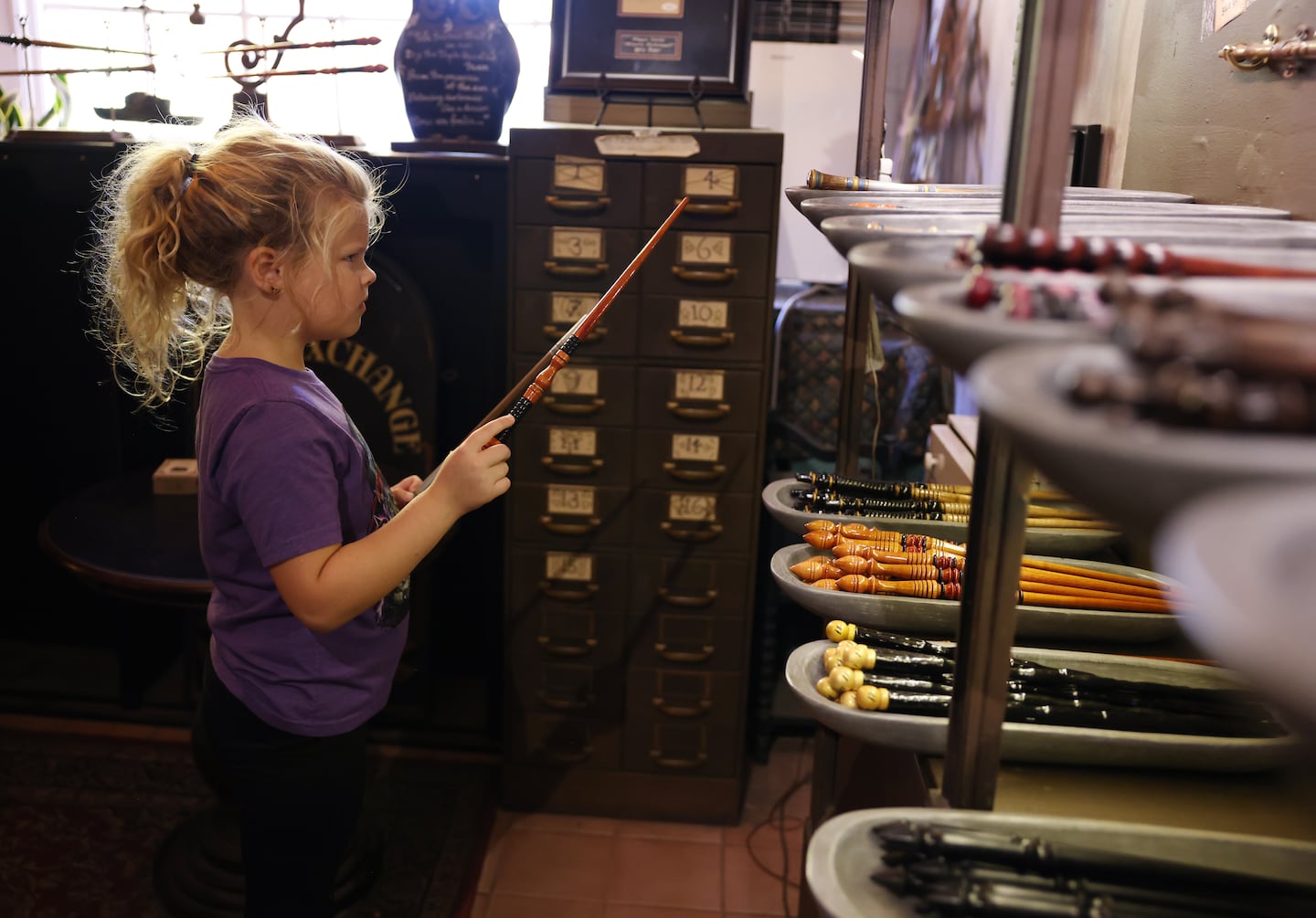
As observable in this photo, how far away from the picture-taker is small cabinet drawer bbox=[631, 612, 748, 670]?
2543mm

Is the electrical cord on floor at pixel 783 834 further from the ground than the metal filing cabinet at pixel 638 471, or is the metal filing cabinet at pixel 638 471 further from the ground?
the metal filing cabinet at pixel 638 471

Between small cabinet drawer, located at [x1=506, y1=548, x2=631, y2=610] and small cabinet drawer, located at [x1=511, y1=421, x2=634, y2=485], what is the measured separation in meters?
0.18

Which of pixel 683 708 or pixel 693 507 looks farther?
pixel 683 708

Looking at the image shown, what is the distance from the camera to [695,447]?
95.3 inches

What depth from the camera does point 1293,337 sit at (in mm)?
371

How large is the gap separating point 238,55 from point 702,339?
2220 mm

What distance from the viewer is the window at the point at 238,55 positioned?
11.7ft

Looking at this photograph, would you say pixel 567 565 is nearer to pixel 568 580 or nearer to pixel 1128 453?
pixel 568 580

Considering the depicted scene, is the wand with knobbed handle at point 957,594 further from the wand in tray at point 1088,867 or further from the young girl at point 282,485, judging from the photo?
the young girl at point 282,485

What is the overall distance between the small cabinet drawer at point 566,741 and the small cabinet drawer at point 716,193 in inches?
47.7

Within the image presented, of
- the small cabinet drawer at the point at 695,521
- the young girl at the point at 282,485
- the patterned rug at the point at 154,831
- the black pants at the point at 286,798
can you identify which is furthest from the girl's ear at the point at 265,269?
the patterned rug at the point at 154,831

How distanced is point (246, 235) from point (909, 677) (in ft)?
3.32

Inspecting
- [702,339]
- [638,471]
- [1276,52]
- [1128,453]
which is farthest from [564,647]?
[1128,453]

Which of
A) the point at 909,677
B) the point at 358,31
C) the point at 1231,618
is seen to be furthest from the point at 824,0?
the point at 1231,618
